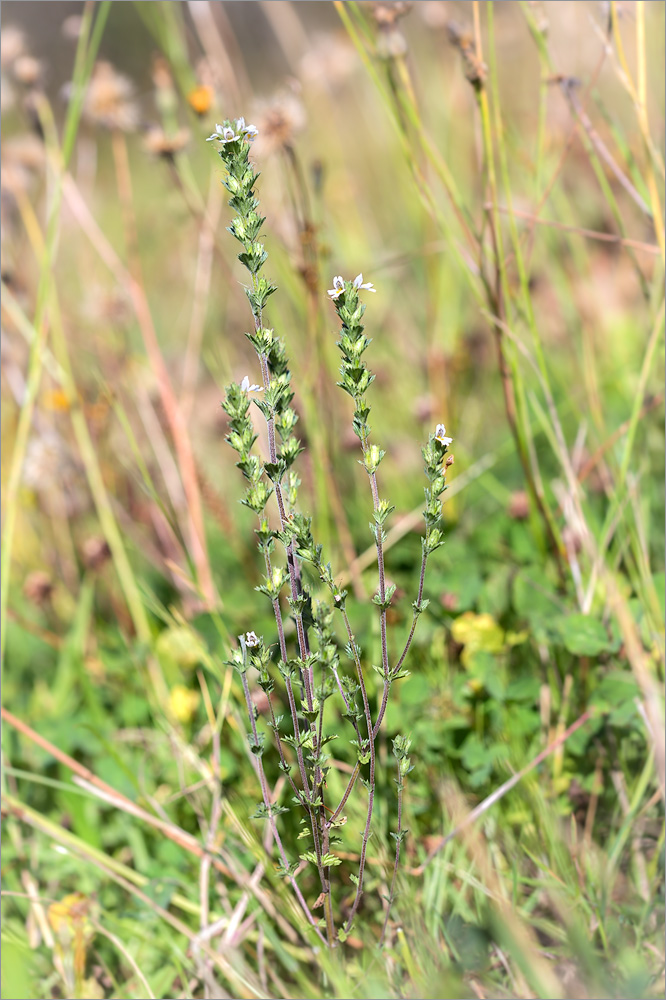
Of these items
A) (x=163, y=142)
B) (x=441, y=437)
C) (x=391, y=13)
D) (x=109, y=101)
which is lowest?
(x=441, y=437)

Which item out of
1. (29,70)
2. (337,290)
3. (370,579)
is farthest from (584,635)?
(29,70)

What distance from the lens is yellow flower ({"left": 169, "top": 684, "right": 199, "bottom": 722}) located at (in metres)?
1.42

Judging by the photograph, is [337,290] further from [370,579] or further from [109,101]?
[109,101]

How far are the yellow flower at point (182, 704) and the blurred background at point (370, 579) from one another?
0.03 metres

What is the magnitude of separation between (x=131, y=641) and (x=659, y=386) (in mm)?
1303

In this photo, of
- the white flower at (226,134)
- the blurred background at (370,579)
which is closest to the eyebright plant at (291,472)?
the white flower at (226,134)

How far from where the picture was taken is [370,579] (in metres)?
1.64

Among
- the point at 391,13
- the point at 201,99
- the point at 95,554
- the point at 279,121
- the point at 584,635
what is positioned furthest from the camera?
the point at 95,554

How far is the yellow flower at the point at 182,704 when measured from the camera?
142 centimetres

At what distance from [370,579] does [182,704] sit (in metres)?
0.47

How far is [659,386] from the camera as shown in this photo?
1.71 metres

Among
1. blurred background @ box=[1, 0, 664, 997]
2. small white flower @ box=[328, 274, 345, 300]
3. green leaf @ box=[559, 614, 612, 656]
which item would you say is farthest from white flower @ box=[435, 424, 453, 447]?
green leaf @ box=[559, 614, 612, 656]

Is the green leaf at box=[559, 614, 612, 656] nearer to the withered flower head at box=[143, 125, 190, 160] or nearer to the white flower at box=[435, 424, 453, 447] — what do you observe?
the white flower at box=[435, 424, 453, 447]

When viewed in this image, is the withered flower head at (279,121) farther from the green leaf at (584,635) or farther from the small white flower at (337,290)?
the green leaf at (584,635)
